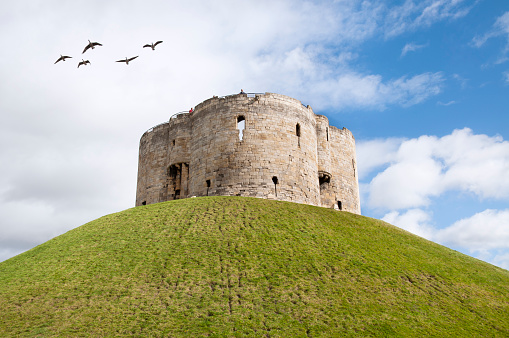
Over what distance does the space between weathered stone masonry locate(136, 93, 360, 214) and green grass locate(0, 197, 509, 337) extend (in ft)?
14.1

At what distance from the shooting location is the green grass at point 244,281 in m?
17.8

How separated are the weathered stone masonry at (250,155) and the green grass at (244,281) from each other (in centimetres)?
429

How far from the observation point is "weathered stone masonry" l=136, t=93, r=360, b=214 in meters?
34.0

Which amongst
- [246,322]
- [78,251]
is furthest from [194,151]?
[246,322]

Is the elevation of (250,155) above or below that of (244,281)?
above

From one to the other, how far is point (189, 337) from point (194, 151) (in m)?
22.2

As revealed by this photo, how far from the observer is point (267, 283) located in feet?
68.1

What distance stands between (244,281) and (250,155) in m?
14.7

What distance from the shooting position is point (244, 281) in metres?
20.8

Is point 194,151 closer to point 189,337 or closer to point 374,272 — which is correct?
point 374,272

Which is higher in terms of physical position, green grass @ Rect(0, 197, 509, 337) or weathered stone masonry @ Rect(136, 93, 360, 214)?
weathered stone masonry @ Rect(136, 93, 360, 214)

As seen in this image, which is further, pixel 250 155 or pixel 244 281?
pixel 250 155

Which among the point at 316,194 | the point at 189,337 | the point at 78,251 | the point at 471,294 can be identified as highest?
the point at 316,194

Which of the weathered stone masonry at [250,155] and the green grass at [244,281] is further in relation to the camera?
the weathered stone masonry at [250,155]
